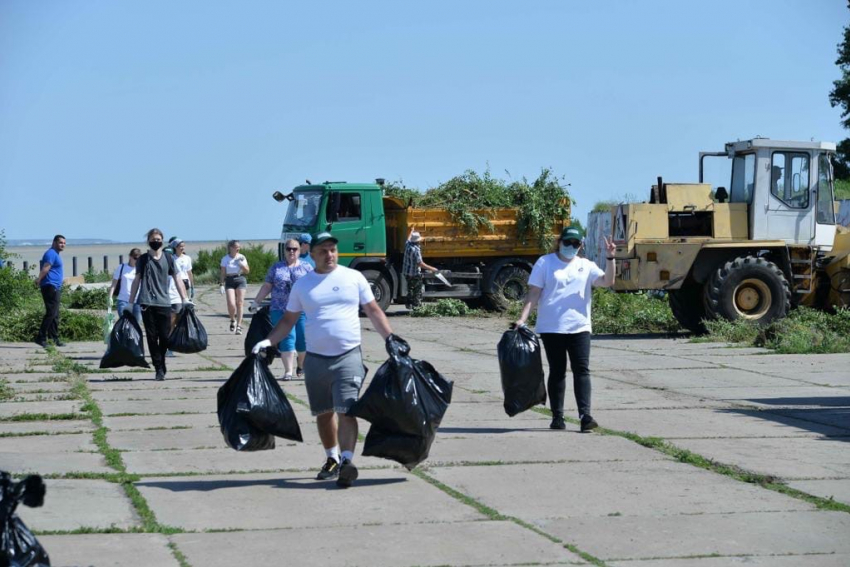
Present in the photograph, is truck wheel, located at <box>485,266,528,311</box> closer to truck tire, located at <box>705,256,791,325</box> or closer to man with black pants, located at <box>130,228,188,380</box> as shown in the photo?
truck tire, located at <box>705,256,791,325</box>

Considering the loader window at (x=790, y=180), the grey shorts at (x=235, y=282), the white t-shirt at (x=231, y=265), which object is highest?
the loader window at (x=790, y=180)

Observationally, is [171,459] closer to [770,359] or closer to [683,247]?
[770,359]

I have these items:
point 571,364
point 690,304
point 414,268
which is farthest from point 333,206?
point 571,364

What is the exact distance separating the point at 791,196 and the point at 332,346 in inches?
548

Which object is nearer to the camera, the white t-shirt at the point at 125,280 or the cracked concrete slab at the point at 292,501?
the cracked concrete slab at the point at 292,501

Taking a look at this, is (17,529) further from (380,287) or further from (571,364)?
(380,287)

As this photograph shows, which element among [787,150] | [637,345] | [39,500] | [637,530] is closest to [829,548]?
[637,530]

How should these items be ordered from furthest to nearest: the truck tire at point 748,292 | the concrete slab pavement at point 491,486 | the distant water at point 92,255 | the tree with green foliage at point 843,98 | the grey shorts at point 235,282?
the distant water at point 92,255 → the tree with green foliage at point 843,98 → the grey shorts at point 235,282 → the truck tire at point 748,292 → the concrete slab pavement at point 491,486

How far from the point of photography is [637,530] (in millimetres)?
6926

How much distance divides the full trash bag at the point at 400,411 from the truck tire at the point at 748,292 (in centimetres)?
1259

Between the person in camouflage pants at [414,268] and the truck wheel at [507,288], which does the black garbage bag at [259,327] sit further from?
the truck wheel at [507,288]

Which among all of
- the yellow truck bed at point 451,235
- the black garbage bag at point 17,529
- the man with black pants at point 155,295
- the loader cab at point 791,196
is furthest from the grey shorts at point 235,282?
the black garbage bag at point 17,529

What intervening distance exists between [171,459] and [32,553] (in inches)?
152

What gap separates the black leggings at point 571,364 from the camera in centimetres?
1054
